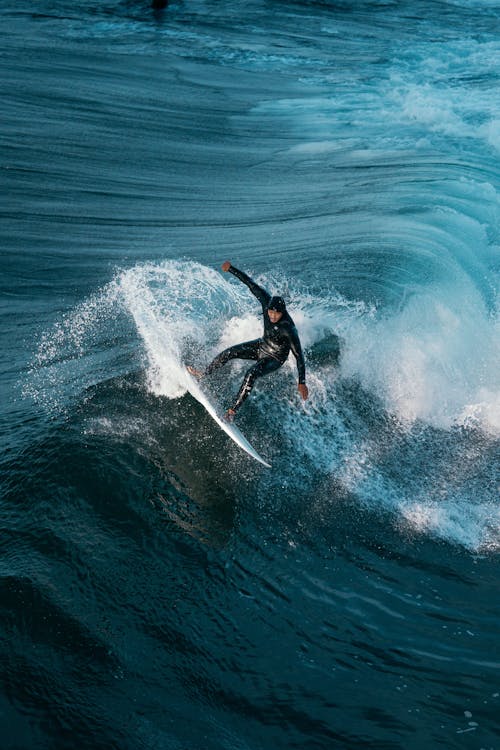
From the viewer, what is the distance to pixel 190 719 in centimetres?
688

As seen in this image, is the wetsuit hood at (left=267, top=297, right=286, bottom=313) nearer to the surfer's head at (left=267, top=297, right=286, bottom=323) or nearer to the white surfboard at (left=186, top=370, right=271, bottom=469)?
the surfer's head at (left=267, top=297, right=286, bottom=323)

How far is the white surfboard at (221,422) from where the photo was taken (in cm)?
980

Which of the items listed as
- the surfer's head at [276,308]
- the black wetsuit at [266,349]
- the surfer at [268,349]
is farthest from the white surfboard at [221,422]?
the surfer's head at [276,308]

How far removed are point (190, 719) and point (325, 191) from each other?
1374cm

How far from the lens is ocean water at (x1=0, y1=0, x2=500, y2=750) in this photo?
7.23 meters

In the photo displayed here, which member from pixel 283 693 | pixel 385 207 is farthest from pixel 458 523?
pixel 385 207

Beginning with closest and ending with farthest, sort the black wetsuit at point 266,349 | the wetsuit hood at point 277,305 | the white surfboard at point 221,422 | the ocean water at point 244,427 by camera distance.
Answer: the ocean water at point 244,427
the white surfboard at point 221,422
the wetsuit hood at point 277,305
the black wetsuit at point 266,349

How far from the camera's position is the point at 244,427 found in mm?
10711

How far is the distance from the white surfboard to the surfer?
18cm

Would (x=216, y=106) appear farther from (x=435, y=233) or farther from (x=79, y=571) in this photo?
(x=79, y=571)

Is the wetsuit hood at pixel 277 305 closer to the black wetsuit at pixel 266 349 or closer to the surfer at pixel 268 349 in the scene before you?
the surfer at pixel 268 349

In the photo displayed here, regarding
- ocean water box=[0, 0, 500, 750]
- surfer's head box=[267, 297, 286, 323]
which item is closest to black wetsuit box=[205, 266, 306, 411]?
surfer's head box=[267, 297, 286, 323]

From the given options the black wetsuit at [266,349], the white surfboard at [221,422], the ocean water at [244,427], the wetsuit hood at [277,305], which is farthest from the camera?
the black wetsuit at [266,349]

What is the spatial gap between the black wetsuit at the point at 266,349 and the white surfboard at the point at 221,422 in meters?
0.32
